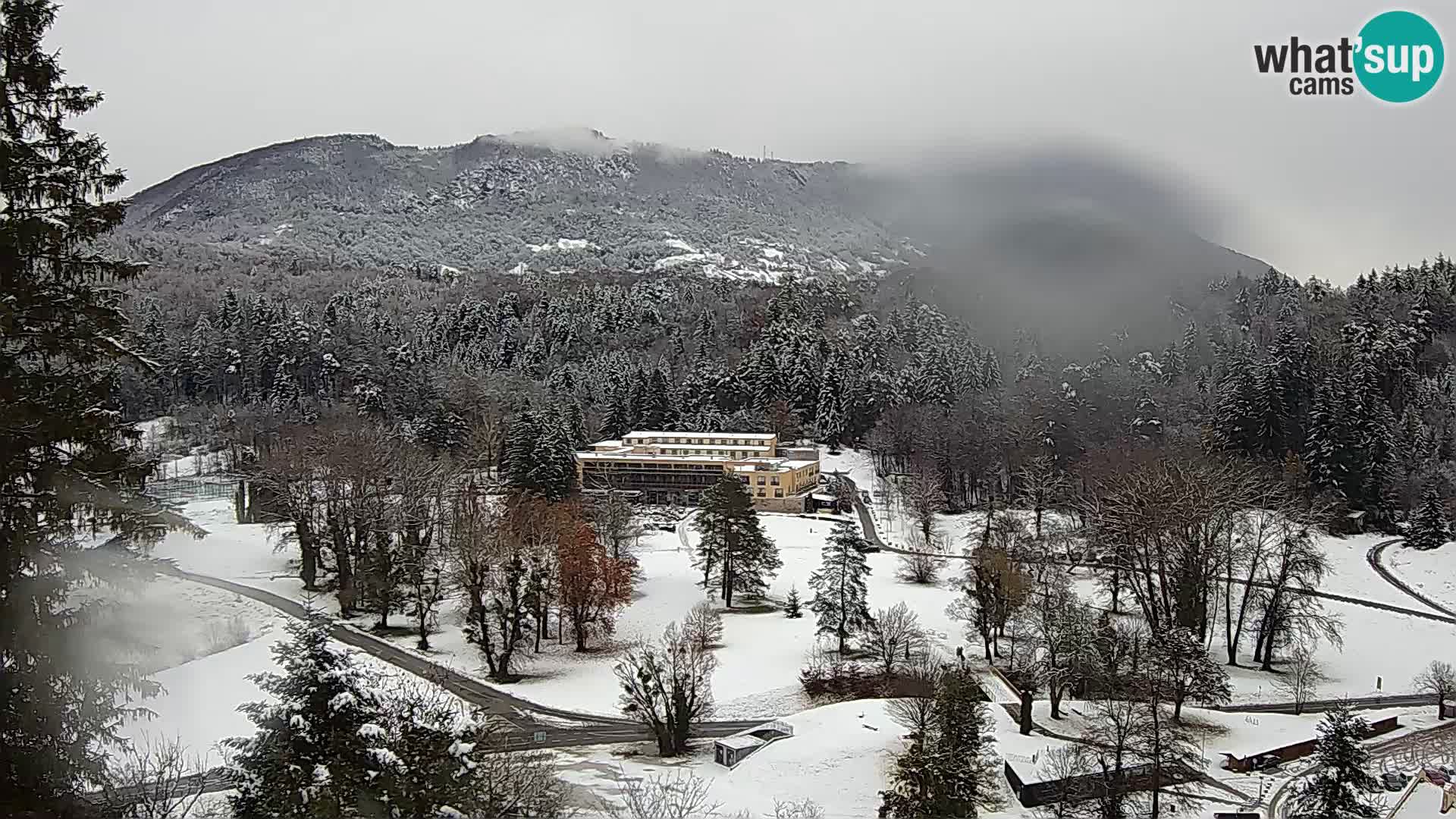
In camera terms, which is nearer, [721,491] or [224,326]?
[721,491]

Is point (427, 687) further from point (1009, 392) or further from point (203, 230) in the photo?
point (203, 230)

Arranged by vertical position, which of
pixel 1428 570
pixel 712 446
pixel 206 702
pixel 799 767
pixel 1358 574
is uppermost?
pixel 712 446

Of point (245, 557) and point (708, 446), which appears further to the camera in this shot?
point (708, 446)

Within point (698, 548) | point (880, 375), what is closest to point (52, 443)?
point (698, 548)

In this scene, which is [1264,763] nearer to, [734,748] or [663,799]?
[734,748]

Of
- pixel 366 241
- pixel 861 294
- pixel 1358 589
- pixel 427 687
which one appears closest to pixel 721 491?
pixel 427 687

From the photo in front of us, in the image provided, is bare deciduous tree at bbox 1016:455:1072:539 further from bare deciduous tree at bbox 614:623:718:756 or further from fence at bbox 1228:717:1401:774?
bare deciduous tree at bbox 614:623:718:756

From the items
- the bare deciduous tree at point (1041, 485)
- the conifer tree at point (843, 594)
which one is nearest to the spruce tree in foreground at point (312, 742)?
the conifer tree at point (843, 594)

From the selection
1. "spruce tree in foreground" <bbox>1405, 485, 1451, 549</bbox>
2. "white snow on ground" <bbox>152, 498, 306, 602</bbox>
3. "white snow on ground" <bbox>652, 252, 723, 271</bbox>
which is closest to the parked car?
"white snow on ground" <bbox>152, 498, 306, 602</bbox>
